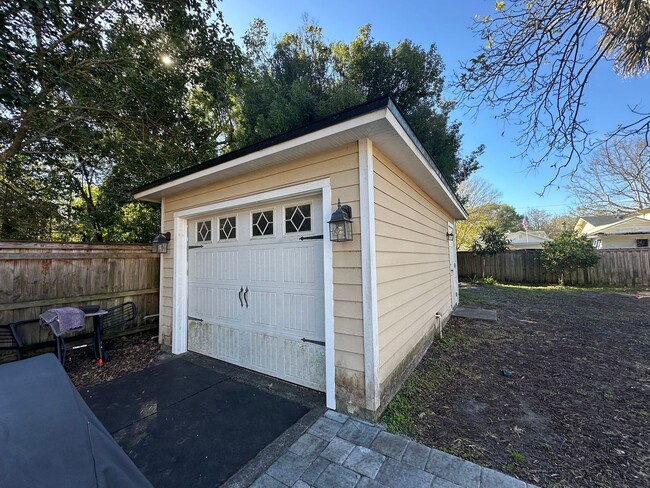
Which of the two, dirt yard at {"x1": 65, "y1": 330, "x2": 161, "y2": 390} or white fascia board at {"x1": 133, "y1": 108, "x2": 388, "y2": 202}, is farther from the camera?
dirt yard at {"x1": 65, "y1": 330, "x2": 161, "y2": 390}

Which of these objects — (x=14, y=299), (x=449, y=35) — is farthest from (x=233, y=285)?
(x=449, y=35)

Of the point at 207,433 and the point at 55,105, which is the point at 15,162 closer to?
the point at 55,105

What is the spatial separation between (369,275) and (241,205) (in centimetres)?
198

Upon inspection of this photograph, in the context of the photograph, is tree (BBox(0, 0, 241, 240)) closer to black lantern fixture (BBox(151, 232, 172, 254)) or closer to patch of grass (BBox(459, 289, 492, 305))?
black lantern fixture (BBox(151, 232, 172, 254))

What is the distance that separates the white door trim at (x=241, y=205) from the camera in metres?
2.63

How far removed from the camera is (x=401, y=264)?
3281mm

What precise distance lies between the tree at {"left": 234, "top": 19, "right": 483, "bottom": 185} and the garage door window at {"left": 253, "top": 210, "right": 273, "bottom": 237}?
4.02 metres

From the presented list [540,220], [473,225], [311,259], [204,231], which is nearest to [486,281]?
[473,225]

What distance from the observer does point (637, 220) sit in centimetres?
1527

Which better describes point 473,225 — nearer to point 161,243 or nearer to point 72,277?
point 161,243

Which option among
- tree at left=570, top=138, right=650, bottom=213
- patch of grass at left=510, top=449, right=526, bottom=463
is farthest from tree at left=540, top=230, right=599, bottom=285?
patch of grass at left=510, top=449, right=526, bottom=463

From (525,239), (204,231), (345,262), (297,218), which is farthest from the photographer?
(525,239)

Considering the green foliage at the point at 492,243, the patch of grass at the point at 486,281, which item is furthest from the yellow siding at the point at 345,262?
the green foliage at the point at 492,243

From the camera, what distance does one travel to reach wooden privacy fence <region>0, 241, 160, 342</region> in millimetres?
3480
